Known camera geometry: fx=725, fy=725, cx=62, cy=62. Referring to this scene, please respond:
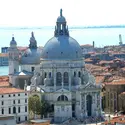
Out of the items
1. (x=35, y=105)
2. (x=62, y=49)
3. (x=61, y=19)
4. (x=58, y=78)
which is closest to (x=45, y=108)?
(x=35, y=105)

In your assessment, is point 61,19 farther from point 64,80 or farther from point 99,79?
point 99,79

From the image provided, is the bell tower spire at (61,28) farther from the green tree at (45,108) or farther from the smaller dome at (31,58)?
the green tree at (45,108)

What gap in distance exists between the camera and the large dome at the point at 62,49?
2357 inches

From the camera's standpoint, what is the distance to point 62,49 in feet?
197

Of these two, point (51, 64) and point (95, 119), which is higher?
point (51, 64)

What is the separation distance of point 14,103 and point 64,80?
5.90m

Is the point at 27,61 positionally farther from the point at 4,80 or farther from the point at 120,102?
the point at 120,102

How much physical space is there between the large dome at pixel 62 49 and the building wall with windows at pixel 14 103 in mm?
5280

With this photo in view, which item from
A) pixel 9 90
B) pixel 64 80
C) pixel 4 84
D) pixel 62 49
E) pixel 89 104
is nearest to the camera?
pixel 9 90

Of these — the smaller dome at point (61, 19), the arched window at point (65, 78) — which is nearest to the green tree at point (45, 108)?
the arched window at point (65, 78)

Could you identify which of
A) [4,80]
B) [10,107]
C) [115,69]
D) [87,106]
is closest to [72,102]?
[87,106]

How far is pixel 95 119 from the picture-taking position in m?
56.9

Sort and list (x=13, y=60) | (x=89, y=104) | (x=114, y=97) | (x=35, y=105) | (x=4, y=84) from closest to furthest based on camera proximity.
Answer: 1. (x=35, y=105)
2. (x=89, y=104)
3. (x=4, y=84)
4. (x=114, y=97)
5. (x=13, y=60)

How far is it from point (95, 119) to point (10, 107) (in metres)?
6.81
